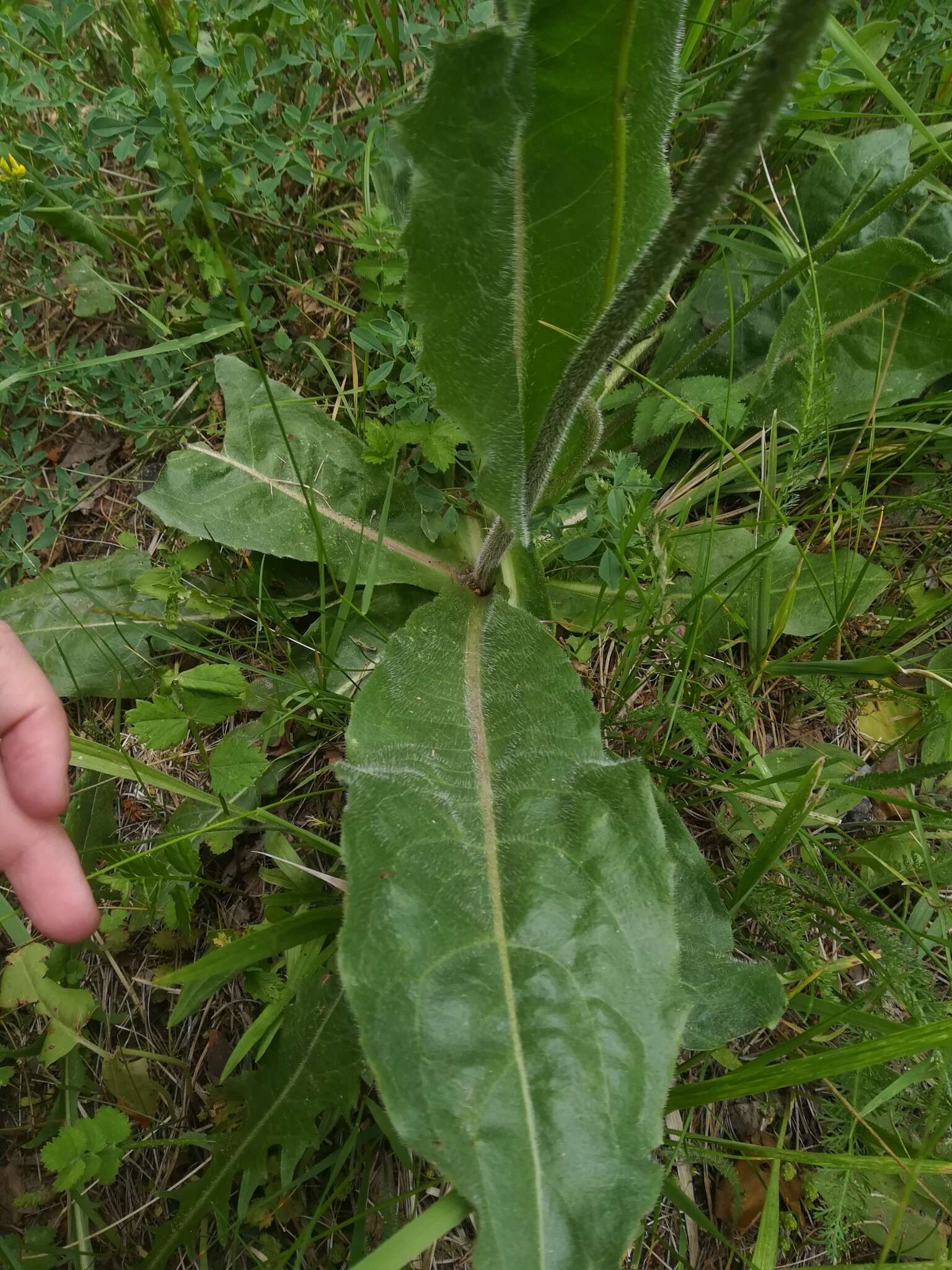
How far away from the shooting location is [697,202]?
96cm

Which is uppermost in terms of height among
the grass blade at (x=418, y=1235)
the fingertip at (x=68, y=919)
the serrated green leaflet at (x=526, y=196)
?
the serrated green leaflet at (x=526, y=196)

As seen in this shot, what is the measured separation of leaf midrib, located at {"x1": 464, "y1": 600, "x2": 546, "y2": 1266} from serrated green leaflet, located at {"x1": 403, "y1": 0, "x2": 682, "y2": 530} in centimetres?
37

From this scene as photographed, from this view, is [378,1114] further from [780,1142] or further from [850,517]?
[850,517]

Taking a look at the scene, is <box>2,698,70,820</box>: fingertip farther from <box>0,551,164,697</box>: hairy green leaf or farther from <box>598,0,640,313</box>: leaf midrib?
<box>598,0,640,313</box>: leaf midrib

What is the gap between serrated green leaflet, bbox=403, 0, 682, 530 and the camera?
1.12 meters

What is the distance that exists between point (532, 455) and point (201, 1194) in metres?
1.67

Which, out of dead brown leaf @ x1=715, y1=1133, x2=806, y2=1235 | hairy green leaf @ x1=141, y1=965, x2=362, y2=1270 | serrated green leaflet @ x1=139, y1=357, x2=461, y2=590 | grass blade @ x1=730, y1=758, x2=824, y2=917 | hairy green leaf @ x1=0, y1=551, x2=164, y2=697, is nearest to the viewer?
grass blade @ x1=730, y1=758, x2=824, y2=917

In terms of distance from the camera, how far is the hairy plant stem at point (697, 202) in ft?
2.48

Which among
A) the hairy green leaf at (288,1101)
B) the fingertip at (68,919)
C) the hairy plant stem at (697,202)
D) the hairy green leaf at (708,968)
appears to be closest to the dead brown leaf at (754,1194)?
the hairy green leaf at (708,968)

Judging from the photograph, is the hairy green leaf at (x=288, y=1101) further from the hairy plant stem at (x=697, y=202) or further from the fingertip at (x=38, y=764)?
the hairy plant stem at (x=697, y=202)

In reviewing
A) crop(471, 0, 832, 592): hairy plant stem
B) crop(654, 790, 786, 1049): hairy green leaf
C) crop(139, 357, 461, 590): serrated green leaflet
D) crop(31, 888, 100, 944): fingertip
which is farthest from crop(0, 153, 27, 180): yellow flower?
crop(654, 790, 786, 1049): hairy green leaf

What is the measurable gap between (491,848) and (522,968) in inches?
8.6

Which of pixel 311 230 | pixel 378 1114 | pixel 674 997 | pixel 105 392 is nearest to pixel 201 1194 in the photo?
pixel 378 1114

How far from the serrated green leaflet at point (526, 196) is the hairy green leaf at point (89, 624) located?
1.15 meters
